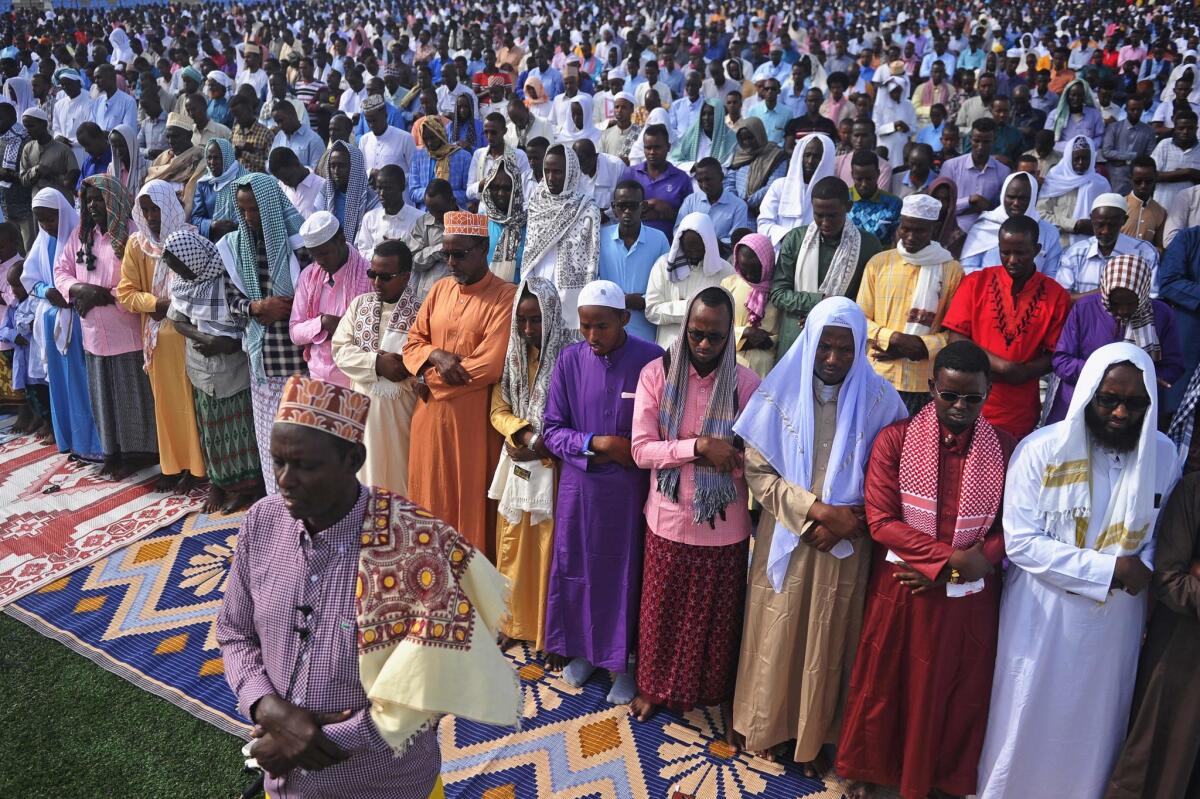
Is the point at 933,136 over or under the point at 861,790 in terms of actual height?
over

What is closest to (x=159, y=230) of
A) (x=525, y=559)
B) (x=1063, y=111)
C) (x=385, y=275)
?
(x=385, y=275)

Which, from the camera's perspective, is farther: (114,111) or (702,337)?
(114,111)

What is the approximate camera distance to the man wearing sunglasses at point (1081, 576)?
2807 millimetres

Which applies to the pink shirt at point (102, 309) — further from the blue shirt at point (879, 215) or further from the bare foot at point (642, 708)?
the blue shirt at point (879, 215)

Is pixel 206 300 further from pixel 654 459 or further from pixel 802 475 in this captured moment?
pixel 802 475

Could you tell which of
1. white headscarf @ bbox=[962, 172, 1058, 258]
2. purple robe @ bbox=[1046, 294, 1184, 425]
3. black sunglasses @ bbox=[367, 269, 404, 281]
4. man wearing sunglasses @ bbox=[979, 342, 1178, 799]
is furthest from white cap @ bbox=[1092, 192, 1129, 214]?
black sunglasses @ bbox=[367, 269, 404, 281]

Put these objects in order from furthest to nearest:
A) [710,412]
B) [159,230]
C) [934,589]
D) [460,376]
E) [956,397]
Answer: [159,230]
[460,376]
[710,412]
[934,589]
[956,397]

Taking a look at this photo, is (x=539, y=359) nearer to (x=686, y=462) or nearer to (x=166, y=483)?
(x=686, y=462)

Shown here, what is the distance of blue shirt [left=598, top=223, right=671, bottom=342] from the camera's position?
18.5ft

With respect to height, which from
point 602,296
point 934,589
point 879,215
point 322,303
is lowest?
point 934,589

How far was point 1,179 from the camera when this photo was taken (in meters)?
9.14

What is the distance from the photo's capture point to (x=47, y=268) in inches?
245

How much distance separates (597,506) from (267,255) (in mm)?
2745

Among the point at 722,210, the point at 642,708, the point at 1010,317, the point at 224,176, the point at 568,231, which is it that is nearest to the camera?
the point at 642,708
